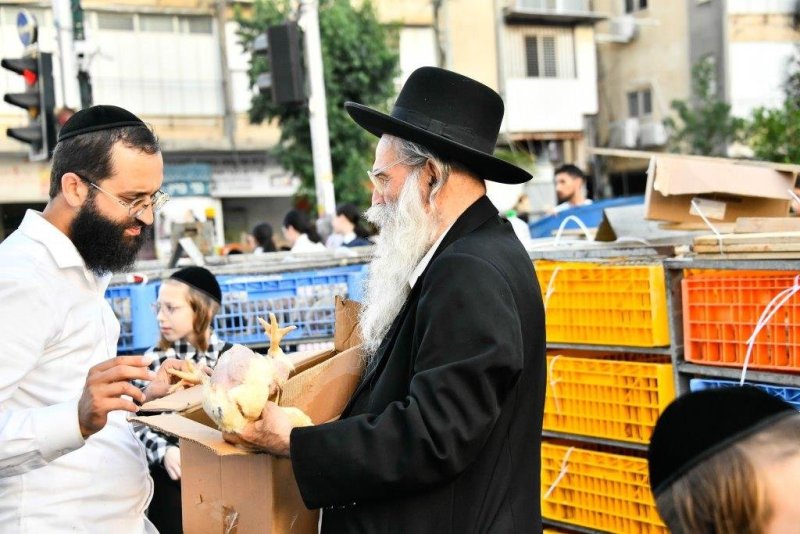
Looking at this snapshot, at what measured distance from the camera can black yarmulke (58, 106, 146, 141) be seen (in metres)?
2.72

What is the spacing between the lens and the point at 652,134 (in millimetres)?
31250

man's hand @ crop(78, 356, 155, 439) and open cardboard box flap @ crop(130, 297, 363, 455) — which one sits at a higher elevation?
man's hand @ crop(78, 356, 155, 439)

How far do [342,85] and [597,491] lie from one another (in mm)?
18319

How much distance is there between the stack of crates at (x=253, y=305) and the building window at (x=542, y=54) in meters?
25.6

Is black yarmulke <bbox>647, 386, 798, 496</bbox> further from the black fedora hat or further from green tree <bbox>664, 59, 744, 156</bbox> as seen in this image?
green tree <bbox>664, 59, 744, 156</bbox>

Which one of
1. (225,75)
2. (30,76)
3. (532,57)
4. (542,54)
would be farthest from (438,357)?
(542,54)

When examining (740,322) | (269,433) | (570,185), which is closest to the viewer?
(269,433)

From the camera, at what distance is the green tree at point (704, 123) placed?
26.8 meters

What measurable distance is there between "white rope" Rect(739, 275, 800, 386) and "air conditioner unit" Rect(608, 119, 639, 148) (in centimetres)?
2944

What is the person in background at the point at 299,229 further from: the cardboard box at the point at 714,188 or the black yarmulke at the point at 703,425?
the black yarmulke at the point at 703,425

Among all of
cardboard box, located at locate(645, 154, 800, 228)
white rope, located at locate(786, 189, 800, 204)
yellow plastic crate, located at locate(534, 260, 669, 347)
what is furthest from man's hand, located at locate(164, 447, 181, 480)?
white rope, located at locate(786, 189, 800, 204)

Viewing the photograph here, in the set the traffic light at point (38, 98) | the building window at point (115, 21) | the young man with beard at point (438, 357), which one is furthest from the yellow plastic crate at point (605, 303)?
the building window at point (115, 21)

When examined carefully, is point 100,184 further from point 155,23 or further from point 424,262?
point 155,23

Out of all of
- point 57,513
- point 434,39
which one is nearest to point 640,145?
point 434,39
